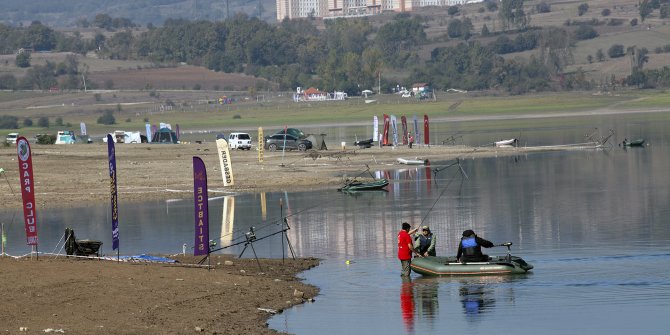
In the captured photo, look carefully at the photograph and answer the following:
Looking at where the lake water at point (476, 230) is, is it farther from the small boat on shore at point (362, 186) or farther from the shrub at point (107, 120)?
the shrub at point (107, 120)

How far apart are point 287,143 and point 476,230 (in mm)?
48996

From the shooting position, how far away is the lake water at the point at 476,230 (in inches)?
1172

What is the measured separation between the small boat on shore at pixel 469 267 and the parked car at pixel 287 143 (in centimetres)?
5822

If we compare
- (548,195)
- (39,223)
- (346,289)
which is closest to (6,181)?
(39,223)

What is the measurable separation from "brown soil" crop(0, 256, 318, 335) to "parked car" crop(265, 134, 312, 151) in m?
58.2

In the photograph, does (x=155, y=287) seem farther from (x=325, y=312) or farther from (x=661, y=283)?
(x=661, y=283)

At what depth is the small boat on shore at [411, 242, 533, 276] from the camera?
113ft

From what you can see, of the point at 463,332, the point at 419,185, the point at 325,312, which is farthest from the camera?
the point at 419,185

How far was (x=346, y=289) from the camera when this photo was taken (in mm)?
33812

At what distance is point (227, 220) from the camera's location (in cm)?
5081

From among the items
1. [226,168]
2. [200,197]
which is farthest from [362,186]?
[200,197]

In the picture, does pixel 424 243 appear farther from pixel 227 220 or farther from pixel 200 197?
pixel 227 220

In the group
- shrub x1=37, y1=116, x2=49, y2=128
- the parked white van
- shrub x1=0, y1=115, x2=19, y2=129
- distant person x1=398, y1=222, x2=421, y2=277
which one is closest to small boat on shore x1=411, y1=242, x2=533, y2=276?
distant person x1=398, y1=222, x2=421, y2=277

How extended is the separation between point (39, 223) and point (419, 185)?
68.9ft
